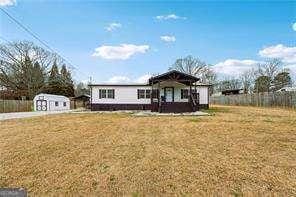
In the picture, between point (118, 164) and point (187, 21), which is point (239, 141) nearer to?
point (118, 164)

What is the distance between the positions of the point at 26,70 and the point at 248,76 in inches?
1656

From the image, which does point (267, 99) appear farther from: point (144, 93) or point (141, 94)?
point (141, 94)

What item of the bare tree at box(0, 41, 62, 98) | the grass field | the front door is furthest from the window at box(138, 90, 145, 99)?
the bare tree at box(0, 41, 62, 98)

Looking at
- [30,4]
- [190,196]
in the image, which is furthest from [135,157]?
[30,4]

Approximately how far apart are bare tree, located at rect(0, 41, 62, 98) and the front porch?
23.2 m

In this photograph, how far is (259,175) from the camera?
5715 mm

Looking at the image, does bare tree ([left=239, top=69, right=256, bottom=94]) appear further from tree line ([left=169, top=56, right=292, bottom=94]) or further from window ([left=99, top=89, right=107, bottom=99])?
window ([left=99, top=89, right=107, bottom=99])

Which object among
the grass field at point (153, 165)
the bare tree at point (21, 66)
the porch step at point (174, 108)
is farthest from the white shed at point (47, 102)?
the grass field at point (153, 165)

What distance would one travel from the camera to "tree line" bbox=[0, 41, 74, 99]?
1617 inches

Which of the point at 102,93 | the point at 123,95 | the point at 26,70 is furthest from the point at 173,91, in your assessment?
the point at 26,70

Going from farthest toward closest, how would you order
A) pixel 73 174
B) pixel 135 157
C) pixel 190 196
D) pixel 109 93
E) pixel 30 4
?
pixel 109 93
pixel 30 4
pixel 135 157
pixel 73 174
pixel 190 196

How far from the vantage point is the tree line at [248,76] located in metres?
53.1

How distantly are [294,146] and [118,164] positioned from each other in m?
4.62

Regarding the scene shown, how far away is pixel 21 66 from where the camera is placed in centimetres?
4203
